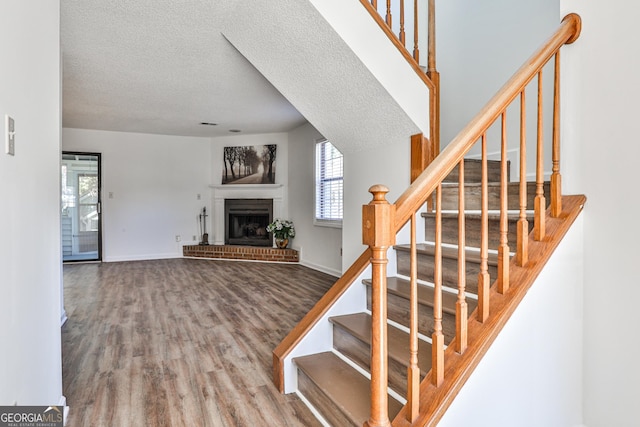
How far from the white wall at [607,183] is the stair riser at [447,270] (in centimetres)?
46

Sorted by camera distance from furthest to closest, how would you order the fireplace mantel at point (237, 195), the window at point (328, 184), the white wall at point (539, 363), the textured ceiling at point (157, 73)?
the fireplace mantel at point (237, 195) → the window at point (328, 184) → the textured ceiling at point (157, 73) → the white wall at point (539, 363)

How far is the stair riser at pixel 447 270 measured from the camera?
6.35 feet

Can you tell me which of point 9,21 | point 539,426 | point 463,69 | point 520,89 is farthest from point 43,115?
point 463,69

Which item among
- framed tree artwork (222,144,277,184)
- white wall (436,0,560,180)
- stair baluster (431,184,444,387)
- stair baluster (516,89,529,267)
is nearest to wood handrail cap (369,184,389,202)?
stair baluster (431,184,444,387)

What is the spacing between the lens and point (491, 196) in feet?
7.64

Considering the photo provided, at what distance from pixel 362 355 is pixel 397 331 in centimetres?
23

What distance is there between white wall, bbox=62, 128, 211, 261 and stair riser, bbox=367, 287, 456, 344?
20.8 ft

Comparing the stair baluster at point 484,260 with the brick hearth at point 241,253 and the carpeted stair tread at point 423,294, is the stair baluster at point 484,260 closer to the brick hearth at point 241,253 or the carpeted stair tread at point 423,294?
the carpeted stair tread at point 423,294

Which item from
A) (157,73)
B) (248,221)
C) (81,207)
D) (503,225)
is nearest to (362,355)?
(503,225)

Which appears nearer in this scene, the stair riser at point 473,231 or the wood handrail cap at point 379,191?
the wood handrail cap at point 379,191

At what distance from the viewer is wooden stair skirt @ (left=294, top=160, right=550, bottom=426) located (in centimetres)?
177

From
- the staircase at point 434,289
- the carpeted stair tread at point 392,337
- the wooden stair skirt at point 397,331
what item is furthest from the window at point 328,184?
the carpeted stair tread at point 392,337

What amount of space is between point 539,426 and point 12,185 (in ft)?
7.34

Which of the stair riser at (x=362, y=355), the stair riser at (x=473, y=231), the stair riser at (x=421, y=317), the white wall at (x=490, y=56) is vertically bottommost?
the stair riser at (x=362, y=355)
